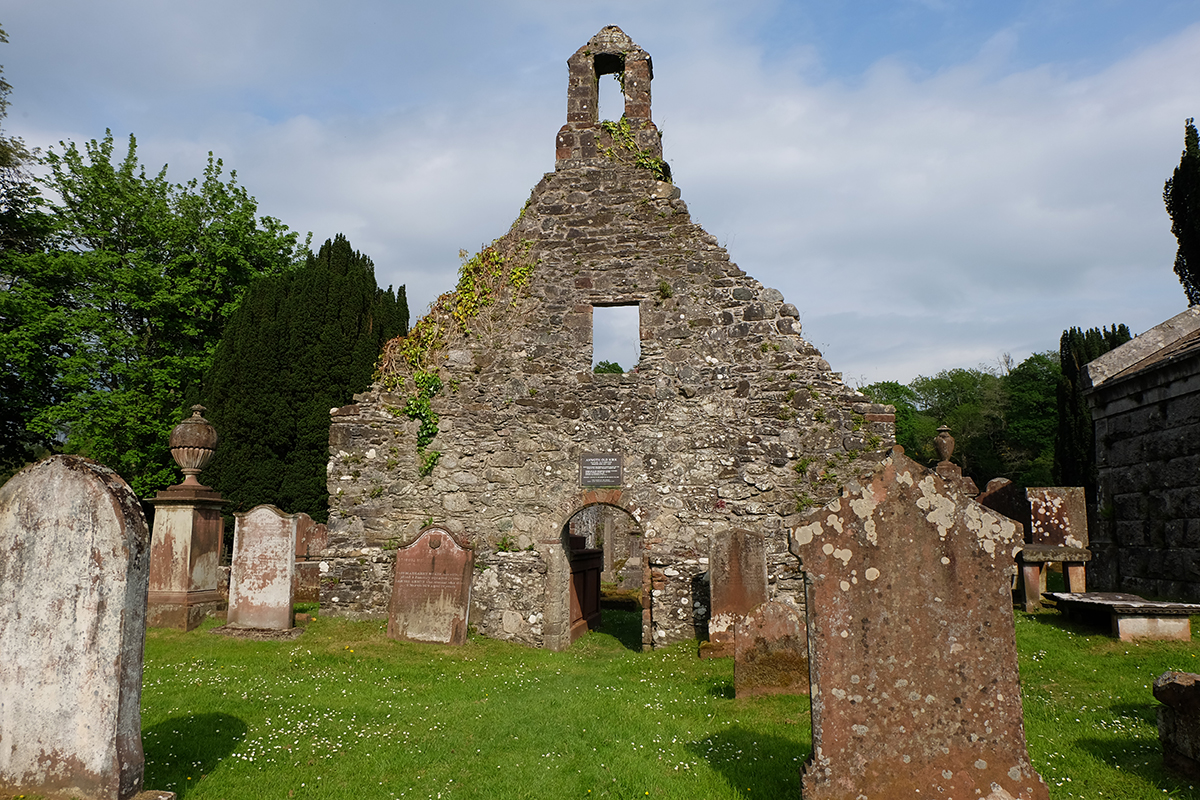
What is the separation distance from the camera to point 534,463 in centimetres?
1120

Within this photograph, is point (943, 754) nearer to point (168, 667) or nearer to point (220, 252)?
point (168, 667)

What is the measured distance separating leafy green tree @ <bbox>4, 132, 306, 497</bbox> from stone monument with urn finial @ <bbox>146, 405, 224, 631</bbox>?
9.95 meters

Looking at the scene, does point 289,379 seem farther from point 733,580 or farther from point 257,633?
point 733,580

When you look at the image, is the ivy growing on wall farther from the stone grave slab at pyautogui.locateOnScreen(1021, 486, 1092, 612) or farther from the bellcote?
the stone grave slab at pyautogui.locateOnScreen(1021, 486, 1092, 612)

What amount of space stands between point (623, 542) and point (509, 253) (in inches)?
555

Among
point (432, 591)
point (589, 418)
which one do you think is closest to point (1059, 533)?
point (589, 418)

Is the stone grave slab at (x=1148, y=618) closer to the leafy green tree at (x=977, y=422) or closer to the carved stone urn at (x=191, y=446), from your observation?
the carved stone urn at (x=191, y=446)

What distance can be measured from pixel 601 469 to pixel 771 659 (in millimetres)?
4720

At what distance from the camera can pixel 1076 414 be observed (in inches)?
929

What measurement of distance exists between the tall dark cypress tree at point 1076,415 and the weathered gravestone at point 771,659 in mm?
19059

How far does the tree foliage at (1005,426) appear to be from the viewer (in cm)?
3491

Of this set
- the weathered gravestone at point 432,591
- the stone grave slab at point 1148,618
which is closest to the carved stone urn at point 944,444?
the stone grave slab at point 1148,618

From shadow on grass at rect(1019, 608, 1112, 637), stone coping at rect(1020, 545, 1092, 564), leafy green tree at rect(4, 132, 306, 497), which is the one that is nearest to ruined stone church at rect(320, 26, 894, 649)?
stone coping at rect(1020, 545, 1092, 564)

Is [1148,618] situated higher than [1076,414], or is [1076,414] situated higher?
[1076,414]
